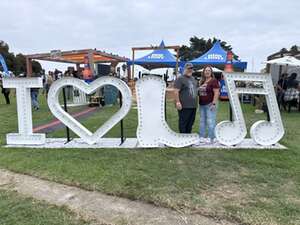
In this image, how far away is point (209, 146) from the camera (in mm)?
5812

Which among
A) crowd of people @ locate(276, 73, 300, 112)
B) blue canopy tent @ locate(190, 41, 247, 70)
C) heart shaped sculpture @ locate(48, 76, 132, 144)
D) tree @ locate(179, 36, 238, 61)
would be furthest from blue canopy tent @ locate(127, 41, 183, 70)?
tree @ locate(179, 36, 238, 61)

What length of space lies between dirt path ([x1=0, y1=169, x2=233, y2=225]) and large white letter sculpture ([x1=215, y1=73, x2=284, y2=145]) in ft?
9.23

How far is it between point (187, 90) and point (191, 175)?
6.40ft

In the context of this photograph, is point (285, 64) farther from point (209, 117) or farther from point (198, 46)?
point (198, 46)

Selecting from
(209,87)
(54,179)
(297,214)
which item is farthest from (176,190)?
(209,87)

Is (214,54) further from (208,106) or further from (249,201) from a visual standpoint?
(249,201)

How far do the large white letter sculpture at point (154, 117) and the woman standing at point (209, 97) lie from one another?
1.66 ft

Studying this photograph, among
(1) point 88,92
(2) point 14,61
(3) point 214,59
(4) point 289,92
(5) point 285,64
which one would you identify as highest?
(2) point 14,61

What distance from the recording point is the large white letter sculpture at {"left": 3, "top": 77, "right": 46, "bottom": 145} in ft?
19.0

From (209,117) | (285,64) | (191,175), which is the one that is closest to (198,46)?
(285,64)

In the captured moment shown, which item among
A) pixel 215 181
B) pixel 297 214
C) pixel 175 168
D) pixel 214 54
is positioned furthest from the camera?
pixel 214 54

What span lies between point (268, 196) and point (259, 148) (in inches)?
89.3

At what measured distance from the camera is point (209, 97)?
5773 millimetres

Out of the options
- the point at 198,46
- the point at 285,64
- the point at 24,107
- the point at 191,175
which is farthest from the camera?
the point at 198,46
